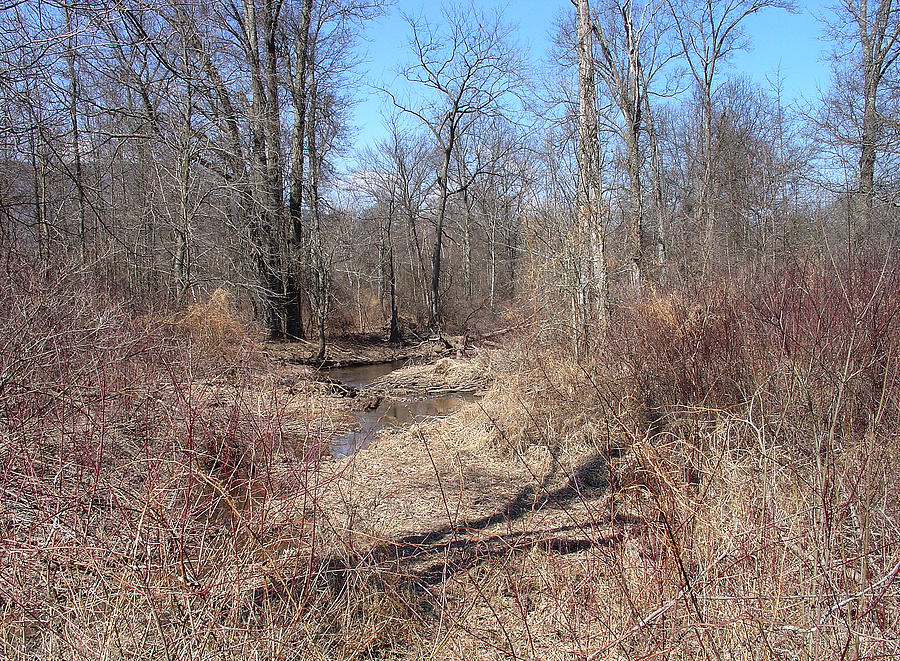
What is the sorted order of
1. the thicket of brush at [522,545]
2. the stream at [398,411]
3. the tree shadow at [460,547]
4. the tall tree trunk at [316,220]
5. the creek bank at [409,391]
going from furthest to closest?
the tall tree trunk at [316,220], the creek bank at [409,391], the stream at [398,411], the tree shadow at [460,547], the thicket of brush at [522,545]

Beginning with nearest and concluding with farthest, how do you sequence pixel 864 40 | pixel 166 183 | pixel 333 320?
pixel 166 183, pixel 864 40, pixel 333 320

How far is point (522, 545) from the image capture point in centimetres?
389

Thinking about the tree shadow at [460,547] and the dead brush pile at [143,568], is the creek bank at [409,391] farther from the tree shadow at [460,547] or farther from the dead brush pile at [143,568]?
the dead brush pile at [143,568]

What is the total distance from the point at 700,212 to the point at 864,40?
685 cm

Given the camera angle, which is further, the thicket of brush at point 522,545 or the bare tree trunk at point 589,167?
the bare tree trunk at point 589,167

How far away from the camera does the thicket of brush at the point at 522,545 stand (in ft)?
7.72

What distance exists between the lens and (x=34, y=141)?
5020 mm

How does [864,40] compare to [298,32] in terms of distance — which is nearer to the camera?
[864,40]

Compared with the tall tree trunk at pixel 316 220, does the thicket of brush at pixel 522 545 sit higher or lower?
lower

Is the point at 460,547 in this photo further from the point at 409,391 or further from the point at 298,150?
the point at 298,150

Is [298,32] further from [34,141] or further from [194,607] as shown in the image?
[194,607]

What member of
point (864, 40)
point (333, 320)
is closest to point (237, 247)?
point (333, 320)

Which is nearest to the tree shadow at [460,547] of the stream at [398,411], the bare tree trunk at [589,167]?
the bare tree trunk at [589,167]

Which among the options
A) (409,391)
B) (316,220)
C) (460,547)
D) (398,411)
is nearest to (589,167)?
(398,411)
